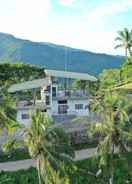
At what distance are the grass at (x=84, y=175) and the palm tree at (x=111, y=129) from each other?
5.66 feet

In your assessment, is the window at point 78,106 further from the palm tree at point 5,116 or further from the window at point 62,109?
the palm tree at point 5,116

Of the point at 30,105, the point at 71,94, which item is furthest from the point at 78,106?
the point at 30,105

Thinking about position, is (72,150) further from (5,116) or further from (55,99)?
(55,99)

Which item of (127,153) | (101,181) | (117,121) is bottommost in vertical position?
(101,181)

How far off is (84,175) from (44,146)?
34.2ft

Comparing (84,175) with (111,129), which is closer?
(111,129)

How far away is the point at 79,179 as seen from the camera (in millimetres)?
38469

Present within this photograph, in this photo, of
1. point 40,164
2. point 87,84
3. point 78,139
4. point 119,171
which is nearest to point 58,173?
point 40,164

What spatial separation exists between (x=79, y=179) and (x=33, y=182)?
3.67 metres

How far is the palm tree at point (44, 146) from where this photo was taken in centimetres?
3045

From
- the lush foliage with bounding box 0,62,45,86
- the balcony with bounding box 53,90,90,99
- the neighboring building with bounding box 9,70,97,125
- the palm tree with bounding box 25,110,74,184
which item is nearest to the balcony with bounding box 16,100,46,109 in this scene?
the neighboring building with bounding box 9,70,97,125

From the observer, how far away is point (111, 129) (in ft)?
110

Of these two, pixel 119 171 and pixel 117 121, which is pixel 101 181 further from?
pixel 117 121

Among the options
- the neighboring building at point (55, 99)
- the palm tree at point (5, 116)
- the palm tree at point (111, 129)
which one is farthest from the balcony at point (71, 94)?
the palm tree at point (5, 116)
